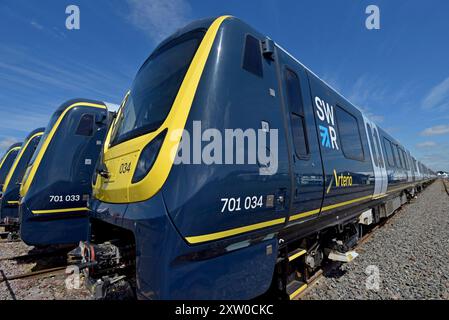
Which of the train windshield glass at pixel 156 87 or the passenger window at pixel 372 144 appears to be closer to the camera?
the train windshield glass at pixel 156 87

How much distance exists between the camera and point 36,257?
648 centimetres

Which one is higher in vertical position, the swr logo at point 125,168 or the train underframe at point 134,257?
the swr logo at point 125,168

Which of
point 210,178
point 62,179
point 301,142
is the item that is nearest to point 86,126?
point 62,179

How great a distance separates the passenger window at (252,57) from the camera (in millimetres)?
2506

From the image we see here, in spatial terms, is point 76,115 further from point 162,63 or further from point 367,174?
point 367,174

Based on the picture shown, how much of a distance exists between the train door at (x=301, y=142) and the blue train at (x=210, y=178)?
14 millimetres

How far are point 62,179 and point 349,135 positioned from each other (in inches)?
211

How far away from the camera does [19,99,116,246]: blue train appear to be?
→ 5039mm

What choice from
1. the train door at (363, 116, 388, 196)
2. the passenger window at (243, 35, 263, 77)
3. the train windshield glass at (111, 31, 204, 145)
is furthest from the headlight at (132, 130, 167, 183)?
the train door at (363, 116, 388, 196)

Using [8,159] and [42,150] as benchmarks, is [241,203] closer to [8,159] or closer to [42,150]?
[42,150]

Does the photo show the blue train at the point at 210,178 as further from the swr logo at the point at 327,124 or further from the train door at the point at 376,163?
the train door at the point at 376,163

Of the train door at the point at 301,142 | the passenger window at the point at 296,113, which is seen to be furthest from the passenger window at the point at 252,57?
the passenger window at the point at 296,113

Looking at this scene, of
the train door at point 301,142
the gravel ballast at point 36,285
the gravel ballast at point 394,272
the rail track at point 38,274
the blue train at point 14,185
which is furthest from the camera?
the blue train at point 14,185
